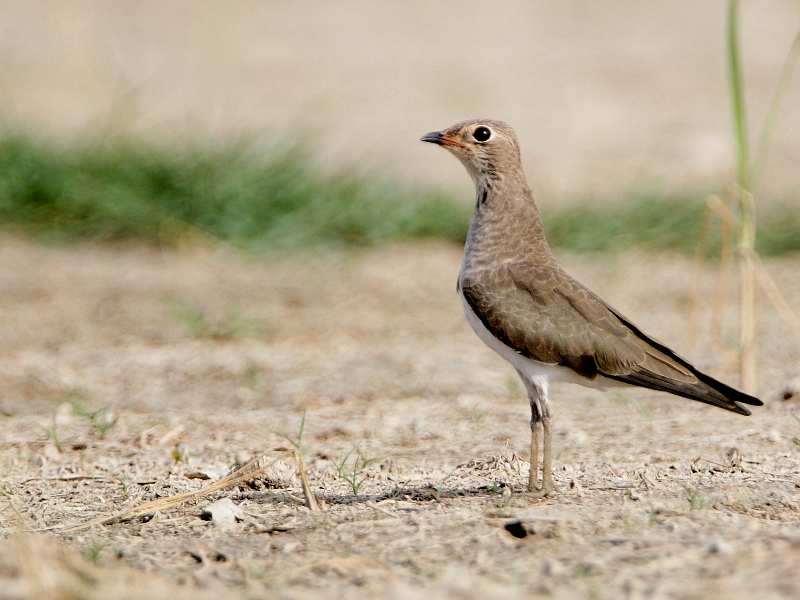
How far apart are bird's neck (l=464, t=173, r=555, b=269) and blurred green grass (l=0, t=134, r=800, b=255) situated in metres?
3.95

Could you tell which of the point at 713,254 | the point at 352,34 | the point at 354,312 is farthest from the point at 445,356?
the point at 352,34

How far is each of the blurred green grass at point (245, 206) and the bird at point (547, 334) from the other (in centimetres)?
417

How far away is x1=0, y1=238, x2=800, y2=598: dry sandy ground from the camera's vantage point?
3076 mm

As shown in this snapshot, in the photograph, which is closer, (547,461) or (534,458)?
Result: (547,461)

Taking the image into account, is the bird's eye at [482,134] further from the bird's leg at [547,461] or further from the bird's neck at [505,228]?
the bird's leg at [547,461]

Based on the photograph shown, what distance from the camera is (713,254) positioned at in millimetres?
8836

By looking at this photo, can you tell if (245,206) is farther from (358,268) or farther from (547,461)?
(547,461)

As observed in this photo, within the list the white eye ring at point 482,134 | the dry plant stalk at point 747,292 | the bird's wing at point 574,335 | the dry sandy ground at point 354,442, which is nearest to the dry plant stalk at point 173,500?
the dry sandy ground at point 354,442

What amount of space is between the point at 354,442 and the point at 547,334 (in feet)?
3.75

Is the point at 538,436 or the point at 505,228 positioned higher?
the point at 505,228

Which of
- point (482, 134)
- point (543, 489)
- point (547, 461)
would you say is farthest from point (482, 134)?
point (543, 489)

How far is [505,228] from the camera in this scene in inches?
178

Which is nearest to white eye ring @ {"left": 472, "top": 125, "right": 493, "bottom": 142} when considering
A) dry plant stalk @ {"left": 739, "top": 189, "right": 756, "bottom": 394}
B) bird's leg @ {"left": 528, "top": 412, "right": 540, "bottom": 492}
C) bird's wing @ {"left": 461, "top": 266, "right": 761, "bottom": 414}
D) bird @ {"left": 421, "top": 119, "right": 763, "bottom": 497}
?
bird @ {"left": 421, "top": 119, "right": 763, "bottom": 497}

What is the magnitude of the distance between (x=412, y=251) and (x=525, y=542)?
18.0ft
